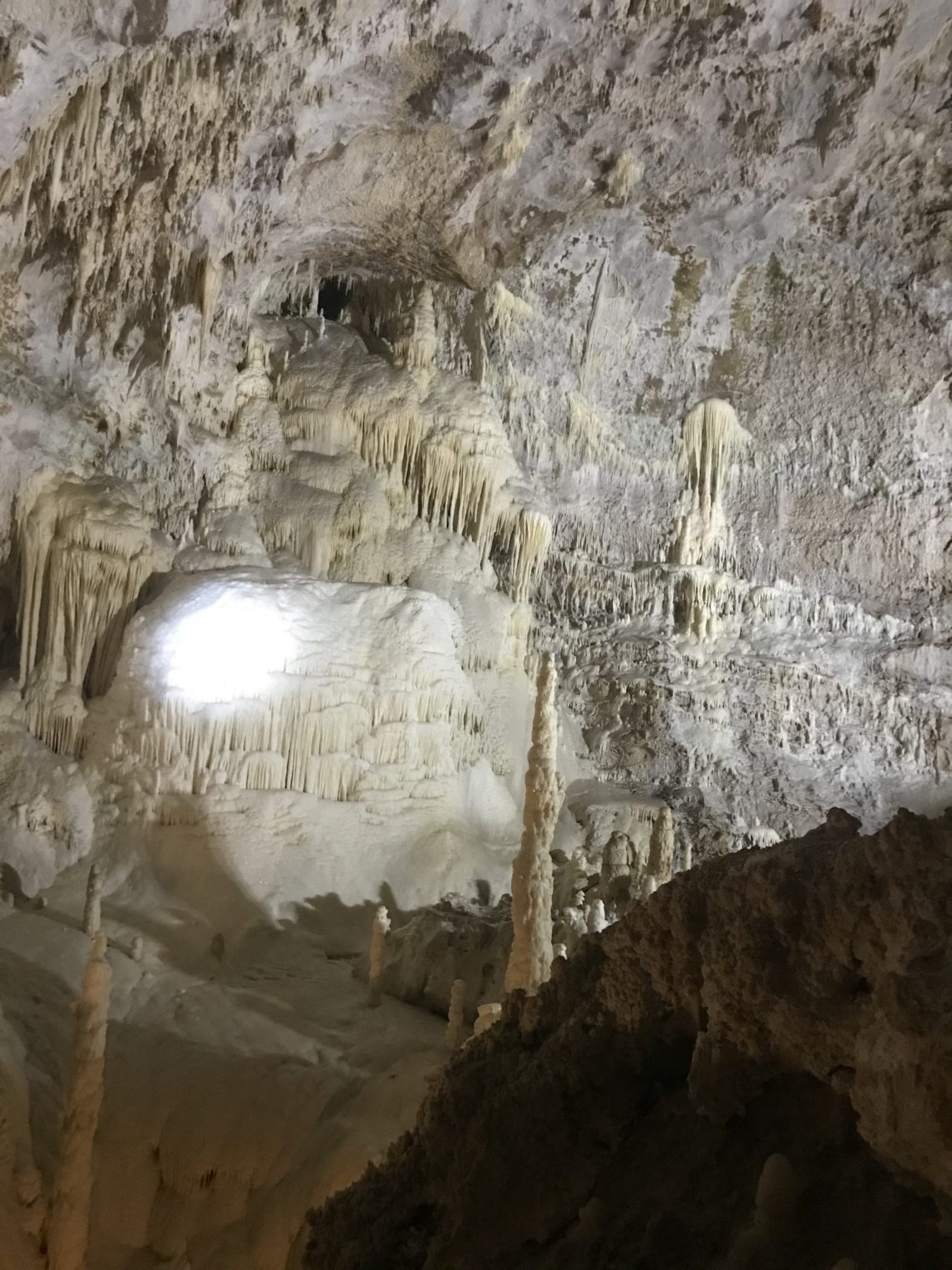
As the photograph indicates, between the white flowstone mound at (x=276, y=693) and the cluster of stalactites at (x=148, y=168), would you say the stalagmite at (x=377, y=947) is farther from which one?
the cluster of stalactites at (x=148, y=168)

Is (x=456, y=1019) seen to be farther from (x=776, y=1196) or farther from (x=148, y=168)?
(x=148, y=168)

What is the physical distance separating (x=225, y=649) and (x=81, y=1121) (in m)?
5.72

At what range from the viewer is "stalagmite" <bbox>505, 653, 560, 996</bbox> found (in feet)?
22.3

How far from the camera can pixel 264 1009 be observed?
8055mm

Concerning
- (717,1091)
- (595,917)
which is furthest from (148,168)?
(717,1091)

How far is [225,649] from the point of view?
432 inches

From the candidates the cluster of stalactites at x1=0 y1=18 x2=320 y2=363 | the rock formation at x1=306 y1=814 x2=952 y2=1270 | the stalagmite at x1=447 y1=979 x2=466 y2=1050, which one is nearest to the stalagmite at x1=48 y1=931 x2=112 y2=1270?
the stalagmite at x1=447 y1=979 x2=466 y2=1050

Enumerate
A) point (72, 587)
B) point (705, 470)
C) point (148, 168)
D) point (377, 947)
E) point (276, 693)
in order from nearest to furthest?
point (377, 947), point (148, 168), point (276, 693), point (72, 587), point (705, 470)

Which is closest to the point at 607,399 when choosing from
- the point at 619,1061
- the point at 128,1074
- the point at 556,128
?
the point at 556,128

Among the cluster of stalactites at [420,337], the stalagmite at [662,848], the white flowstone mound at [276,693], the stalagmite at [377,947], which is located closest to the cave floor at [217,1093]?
the stalagmite at [377,947]

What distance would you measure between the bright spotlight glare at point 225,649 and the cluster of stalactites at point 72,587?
4.32 feet

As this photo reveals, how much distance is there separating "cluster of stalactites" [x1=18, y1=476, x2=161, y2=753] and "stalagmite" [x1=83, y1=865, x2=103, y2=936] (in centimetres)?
284

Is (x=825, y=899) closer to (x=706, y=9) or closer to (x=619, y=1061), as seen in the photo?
(x=619, y=1061)

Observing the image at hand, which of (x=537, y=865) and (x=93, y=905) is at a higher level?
(x=537, y=865)
